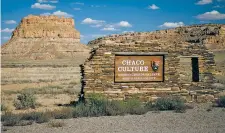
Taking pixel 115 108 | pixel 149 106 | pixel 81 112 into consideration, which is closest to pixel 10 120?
pixel 81 112

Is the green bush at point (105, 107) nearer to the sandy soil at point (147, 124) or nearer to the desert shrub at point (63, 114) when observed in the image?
the desert shrub at point (63, 114)

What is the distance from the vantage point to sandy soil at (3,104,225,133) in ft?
30.6

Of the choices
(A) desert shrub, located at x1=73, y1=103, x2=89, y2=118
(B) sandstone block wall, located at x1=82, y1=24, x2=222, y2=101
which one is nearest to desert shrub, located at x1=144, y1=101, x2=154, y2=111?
(B) sandstone block wall, located at x1=82, y1=24, x2=222, y2=101

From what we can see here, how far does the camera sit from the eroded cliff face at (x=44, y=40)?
106250 millimetres

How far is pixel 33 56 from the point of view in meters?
102

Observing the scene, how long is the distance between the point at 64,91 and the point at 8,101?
4743 millimetres

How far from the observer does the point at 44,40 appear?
11638cm

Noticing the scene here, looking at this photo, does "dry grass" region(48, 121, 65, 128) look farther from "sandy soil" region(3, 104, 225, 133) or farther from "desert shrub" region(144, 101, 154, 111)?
"desert shrub" region(144, 101, 154, 111)

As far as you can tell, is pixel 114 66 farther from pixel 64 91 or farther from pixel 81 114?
pixel 64 91

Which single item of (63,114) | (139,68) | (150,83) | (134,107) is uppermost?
(139,68)

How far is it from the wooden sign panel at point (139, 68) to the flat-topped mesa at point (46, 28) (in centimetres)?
11109

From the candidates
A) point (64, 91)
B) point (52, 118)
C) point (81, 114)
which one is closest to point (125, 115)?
point (81, 114)

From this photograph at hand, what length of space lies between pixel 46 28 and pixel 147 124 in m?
120

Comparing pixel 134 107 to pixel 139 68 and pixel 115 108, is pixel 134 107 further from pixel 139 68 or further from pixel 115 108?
pixel 139 68
